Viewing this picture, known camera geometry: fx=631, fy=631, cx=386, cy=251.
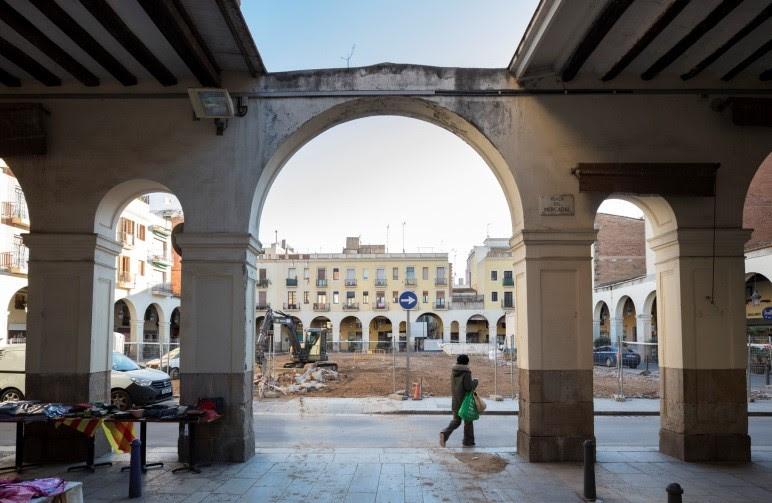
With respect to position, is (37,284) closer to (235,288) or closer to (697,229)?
(235,288)

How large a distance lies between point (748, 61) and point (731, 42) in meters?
0.93

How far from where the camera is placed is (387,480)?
7.64 meters

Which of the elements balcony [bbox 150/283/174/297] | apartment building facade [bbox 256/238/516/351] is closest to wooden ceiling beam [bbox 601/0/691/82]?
balcony [bbox 150/283/174/297]

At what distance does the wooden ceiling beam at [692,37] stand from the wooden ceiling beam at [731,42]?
1.35 ft

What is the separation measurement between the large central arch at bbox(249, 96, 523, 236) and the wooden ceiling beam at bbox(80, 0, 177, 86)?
1867mm

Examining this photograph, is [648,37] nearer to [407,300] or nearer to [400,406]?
[407,300]

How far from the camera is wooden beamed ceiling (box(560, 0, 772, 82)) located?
6.98 metres

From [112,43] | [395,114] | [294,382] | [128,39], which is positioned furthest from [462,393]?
[294,382]

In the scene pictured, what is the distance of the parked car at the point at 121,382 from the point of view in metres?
14.8

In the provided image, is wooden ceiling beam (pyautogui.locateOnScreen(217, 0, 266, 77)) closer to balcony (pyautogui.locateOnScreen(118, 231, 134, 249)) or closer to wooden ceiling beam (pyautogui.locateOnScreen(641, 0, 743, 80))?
wooden ceiling beam (pyautogui.locateOnScreen(641, 0, 743, 80))

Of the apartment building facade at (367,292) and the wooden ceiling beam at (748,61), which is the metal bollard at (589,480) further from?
the apartment building facade at (367,292)

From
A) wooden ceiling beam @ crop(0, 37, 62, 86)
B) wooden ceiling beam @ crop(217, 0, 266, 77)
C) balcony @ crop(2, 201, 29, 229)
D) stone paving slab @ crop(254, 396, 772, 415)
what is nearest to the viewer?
wooden ceiling beam @ crop(217, 0, 266, 77)

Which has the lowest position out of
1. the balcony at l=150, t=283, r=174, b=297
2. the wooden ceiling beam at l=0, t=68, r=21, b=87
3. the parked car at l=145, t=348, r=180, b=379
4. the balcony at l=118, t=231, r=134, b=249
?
the parked car at l=145, t=348, r=180, b=379

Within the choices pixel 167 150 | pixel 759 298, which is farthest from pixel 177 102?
pixel 759 298
